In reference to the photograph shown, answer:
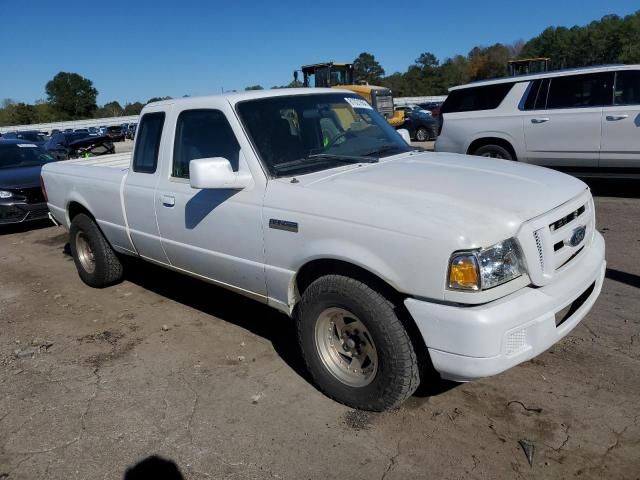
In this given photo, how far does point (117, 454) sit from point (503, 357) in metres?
2.15

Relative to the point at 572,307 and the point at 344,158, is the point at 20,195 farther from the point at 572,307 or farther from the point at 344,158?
the point at 572,307

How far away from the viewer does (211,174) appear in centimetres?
318

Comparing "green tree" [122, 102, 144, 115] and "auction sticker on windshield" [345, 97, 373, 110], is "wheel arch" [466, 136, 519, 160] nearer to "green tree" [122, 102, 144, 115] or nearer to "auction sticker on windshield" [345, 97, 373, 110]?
"auction sticker on windshield" [345, 97, 373, 110]

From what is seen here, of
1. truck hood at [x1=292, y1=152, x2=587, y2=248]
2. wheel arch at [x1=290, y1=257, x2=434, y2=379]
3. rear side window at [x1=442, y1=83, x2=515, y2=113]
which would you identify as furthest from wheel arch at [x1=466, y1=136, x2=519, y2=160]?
wheel arch at [x1=290, y1=257, x2=434, y2=379]

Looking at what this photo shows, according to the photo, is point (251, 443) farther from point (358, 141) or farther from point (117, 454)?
point (358, 141)

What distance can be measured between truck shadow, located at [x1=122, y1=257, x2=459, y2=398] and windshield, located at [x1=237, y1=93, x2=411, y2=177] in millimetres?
1356

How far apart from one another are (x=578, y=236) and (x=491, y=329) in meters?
1.01

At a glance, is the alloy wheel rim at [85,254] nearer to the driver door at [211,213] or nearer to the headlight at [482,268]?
the driver door at [211,213]

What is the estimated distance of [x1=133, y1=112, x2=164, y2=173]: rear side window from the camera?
14.2 ft

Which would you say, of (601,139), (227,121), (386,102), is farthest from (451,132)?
(386,102)

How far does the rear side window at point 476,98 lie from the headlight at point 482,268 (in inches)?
274

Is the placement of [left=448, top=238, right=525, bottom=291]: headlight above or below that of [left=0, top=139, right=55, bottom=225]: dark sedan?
above

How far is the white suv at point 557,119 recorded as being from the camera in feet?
24.9

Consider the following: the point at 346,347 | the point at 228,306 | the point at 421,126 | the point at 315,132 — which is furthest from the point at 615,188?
the point at 421,126
